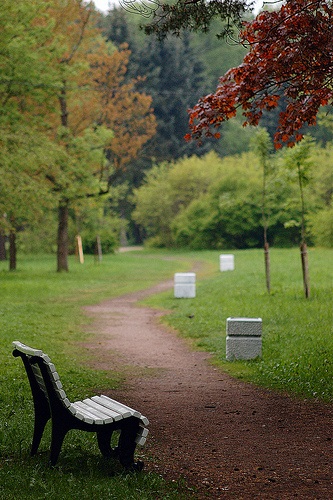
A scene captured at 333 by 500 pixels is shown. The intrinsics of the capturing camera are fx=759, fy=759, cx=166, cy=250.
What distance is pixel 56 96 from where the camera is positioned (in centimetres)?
3162

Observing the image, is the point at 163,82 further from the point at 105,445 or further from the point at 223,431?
the point at 105,445

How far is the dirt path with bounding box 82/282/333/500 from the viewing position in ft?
19.8

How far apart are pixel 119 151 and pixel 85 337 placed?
24931 millimetres

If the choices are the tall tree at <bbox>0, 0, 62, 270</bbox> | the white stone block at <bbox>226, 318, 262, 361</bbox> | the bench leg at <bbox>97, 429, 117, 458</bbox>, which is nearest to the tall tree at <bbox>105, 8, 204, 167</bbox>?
the tall tree at <bbox>0, 0, 62, 270</bbox>

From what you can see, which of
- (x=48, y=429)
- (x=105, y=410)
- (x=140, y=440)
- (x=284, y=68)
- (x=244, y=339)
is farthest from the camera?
(x=244, y=339)

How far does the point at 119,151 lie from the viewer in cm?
3884

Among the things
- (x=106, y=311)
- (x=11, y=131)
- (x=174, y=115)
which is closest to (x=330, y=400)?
(x=106, y=311)

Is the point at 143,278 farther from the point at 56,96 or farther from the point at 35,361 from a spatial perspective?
the point at 35,361

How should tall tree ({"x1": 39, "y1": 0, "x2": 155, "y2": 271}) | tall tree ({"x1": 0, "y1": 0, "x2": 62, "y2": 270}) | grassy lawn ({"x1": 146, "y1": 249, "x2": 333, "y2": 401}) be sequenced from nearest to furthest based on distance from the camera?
grassy lawn ({"x1": 146, "y1": 249, "x2": 333, "y2": 401}) < tall tree ({"x1": 0, "y1": 0, "x2": 62, "y2": 270}) < tall tree ({"x1": 39, "y1": 0, "x2": 155, "y2": 271})

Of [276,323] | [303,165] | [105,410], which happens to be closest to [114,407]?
[105,410]

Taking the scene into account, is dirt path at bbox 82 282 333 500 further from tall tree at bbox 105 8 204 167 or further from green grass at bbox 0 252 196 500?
tall tree at bbox 105 8 204 167

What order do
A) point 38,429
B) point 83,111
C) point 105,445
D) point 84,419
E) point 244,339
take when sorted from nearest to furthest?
1. point 84,419
2. point 105,445
3. point 38,429
4. point 244,339
5. point 83,111

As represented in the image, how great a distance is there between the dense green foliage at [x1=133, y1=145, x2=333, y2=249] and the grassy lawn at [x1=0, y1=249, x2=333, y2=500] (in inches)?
998

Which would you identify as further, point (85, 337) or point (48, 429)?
point (85, 337)
